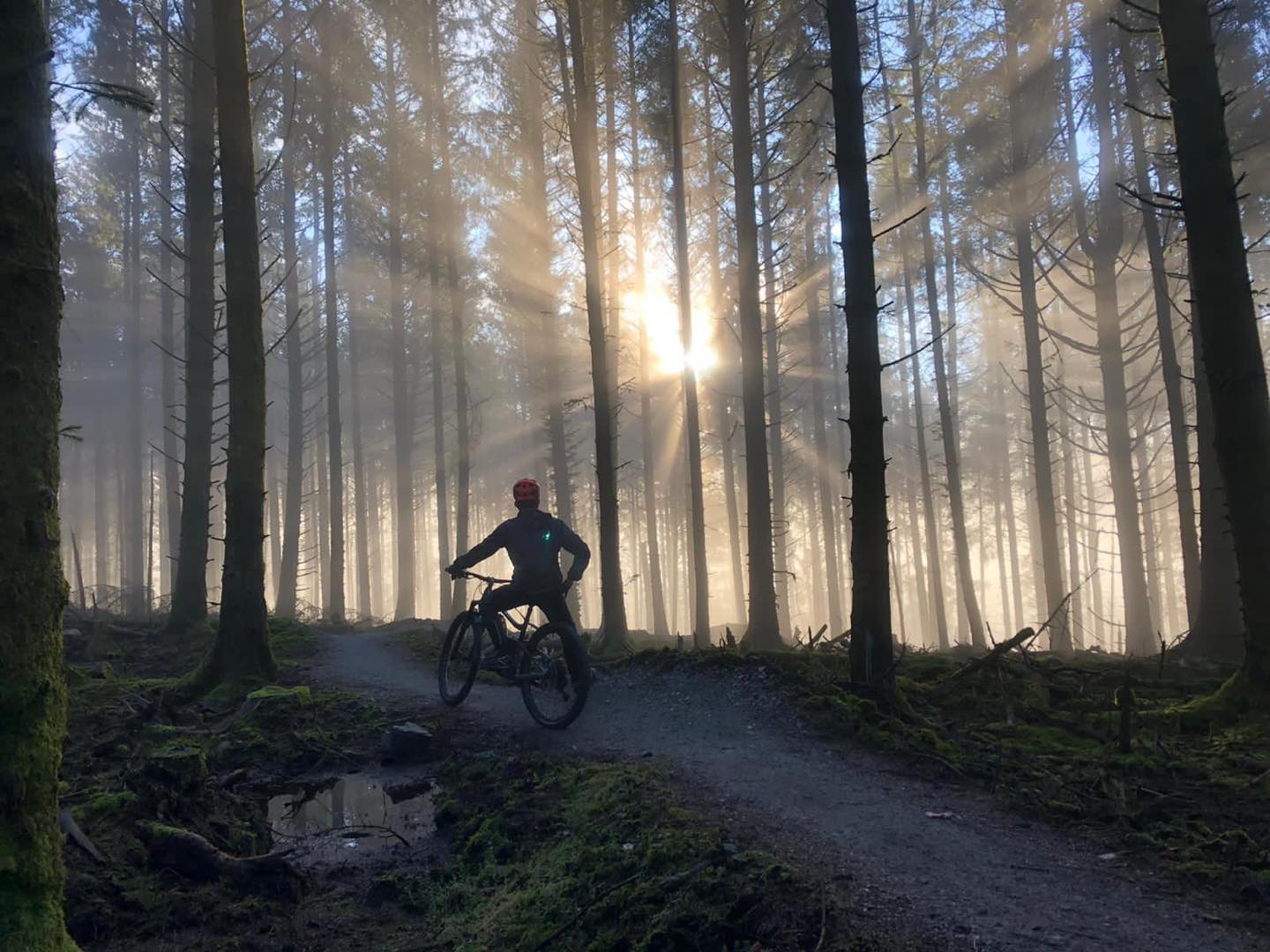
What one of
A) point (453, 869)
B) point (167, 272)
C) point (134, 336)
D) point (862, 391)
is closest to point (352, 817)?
point (453, 869)

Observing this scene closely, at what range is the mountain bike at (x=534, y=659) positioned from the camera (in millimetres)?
6758

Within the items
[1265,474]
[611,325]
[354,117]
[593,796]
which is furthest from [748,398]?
[354,117]

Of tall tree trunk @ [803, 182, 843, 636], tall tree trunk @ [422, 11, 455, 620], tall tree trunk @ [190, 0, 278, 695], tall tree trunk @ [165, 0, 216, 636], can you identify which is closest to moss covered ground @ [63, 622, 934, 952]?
tall tree trunk @ [190, 0, 278, 695]

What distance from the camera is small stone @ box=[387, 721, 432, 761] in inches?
254

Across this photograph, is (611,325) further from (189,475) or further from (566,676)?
(566,676)

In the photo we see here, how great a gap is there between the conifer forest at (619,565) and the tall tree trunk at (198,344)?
0.07 m

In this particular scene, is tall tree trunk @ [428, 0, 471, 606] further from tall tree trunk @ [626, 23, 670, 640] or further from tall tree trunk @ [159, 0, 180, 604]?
tall tree trunk @ [159, 0, 180, 604]

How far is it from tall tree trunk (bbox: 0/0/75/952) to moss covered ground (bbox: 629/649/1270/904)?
4674 millimetres

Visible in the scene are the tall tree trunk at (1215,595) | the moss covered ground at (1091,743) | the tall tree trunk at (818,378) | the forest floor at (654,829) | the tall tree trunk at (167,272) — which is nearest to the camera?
the forest floor at (654,829)

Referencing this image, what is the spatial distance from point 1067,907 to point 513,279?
66.6ft

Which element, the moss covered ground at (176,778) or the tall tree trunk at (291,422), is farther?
the tall tree trunk at (291,422)

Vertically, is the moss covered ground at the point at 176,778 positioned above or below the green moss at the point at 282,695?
below

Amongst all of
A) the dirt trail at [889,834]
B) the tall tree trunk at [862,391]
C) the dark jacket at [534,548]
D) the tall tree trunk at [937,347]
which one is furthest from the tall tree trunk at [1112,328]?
the dark jacket at [534,548]

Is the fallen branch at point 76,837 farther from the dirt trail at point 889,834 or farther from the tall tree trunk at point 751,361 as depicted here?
the tall tree trunk at point 751,361
